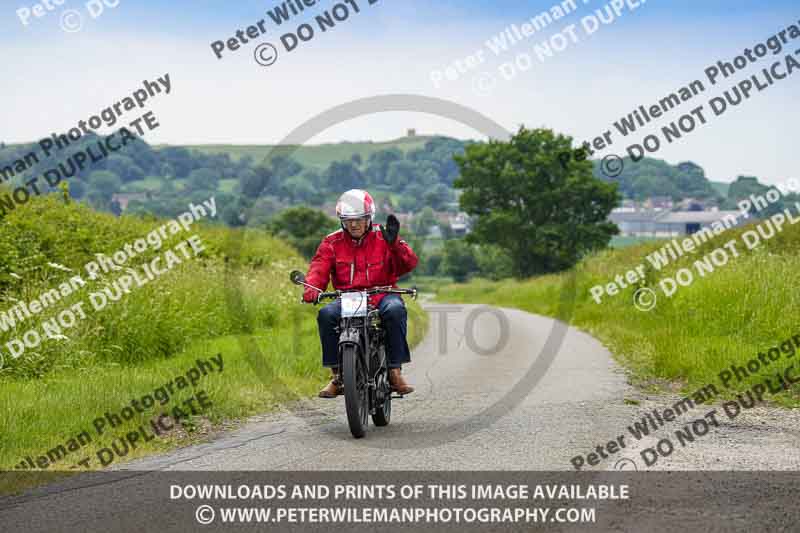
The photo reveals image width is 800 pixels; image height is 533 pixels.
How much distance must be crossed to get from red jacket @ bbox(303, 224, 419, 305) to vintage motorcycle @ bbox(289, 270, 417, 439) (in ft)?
0.69

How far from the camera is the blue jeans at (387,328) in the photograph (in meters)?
8.14

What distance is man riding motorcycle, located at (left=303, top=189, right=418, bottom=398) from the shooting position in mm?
8352

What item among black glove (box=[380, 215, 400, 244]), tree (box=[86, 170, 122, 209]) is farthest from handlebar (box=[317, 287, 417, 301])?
tree (box=[86, 170, 122, 209])

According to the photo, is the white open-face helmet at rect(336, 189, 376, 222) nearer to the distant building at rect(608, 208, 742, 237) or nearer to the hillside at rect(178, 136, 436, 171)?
the hillside at rect(178, 136, 436, 171)

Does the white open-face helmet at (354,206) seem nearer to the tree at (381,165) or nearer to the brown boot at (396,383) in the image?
the brown boot at (396,383)

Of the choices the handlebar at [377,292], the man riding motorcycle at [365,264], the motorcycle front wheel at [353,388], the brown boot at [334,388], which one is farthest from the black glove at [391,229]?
the brown boot at [334,388]

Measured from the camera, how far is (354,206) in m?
8.28

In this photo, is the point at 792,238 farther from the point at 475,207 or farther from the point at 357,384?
the point at 475,207

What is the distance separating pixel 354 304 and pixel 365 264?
66 centimetres

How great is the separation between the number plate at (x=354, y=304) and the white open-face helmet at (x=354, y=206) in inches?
29.5

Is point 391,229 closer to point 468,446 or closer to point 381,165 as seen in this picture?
point 468,446

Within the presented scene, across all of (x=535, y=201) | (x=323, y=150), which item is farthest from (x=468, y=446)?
(x=323, y=150)

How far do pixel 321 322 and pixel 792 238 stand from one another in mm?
22835

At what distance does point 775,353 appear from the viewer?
36.4 ft
